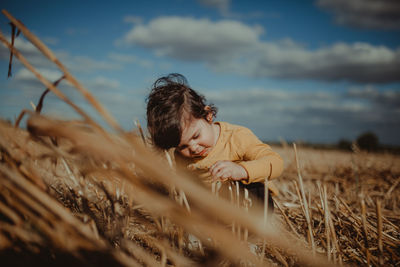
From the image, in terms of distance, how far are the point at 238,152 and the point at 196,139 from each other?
0.35 metres

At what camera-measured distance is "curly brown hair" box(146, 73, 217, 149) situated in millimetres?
1569

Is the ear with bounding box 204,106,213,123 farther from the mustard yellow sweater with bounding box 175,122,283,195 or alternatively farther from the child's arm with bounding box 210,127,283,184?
the child's arm with bounding box 210,127,283,184

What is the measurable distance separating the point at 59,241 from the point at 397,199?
306 centimetres

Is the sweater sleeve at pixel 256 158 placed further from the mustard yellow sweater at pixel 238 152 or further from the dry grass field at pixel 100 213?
the dry grass field at pixel 100 213

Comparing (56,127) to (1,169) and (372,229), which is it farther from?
(372,229)

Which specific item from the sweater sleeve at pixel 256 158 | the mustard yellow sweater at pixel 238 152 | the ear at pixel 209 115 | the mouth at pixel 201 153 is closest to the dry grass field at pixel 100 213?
the sweater sleeve at pixel 256 158

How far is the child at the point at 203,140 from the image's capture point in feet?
4.75

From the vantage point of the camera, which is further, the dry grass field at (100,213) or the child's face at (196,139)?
the child's face at (196,139)

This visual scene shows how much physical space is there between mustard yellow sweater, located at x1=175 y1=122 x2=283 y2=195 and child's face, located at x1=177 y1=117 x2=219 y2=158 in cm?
7

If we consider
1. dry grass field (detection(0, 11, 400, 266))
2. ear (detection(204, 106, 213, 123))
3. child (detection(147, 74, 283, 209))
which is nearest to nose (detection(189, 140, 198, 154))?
child (detection(147, 74, 283, 209))

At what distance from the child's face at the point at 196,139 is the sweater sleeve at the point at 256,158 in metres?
0.23

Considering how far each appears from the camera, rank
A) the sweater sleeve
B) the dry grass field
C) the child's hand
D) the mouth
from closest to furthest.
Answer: the dry grass field
the child's hand
the sweater sleeve
the mouth

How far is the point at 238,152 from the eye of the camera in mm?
1733

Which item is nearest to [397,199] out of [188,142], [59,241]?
[188,142]
